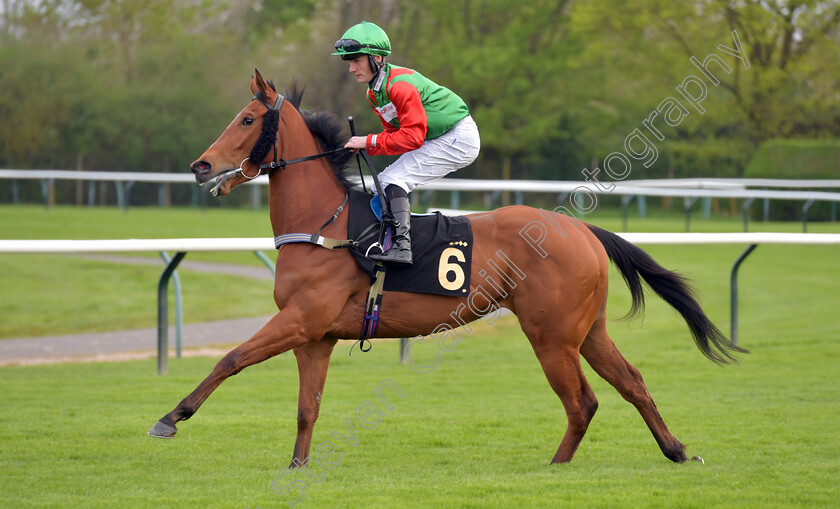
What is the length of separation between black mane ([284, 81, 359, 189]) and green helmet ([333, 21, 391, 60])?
36 centimetres

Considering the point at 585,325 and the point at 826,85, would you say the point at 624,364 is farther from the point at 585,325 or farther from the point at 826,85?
the point at 826,85

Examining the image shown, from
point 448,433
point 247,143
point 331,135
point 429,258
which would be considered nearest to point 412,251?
point 429,258

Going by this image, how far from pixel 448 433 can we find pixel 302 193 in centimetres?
161

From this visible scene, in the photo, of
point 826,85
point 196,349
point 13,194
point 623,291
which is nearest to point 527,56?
point 826,85

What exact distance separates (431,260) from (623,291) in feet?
25.2

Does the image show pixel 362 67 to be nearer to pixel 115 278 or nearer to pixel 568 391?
pixel 568 391

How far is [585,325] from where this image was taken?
14.2ft

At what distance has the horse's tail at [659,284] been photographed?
469cm

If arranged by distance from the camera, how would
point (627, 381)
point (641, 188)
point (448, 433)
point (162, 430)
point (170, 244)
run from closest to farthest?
point (162, 430) < point (627, 381) < point (448, 433) < point (170, 244) < point (641, 188)

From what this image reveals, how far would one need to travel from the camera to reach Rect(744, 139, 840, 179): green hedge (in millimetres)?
18906

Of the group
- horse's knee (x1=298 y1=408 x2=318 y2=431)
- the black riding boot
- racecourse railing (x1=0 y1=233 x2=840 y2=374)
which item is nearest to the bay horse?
horse's knee (x1=298 y1=408 x2=318 y2=431)

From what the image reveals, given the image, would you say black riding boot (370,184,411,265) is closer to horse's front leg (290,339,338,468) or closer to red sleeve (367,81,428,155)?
red sleeve (367,81,428,155)

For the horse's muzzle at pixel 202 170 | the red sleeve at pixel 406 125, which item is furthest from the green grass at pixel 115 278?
the red sleeve at pixel 406 125

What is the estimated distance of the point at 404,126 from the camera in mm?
4137
